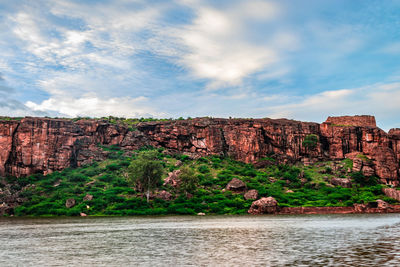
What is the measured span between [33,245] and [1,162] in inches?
2732

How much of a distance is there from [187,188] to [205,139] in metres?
36.7

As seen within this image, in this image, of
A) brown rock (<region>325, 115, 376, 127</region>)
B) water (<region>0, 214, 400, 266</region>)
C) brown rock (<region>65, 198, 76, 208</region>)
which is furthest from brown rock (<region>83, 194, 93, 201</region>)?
brown rock (<region>325, 115, 376, 127</region>)

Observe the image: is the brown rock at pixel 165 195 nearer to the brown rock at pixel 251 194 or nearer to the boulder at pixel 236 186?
the boulder at pixel 236 186

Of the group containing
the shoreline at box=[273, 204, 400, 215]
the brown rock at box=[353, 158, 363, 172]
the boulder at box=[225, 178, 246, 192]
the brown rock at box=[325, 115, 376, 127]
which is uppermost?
the brown rock at box=[325, 115, 376, 127]

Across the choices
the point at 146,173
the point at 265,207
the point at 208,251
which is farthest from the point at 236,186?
the point at 208,251

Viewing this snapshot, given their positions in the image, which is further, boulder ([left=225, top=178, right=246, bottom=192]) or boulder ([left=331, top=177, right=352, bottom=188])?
boulder ([left=331, top=177, right=352, bottom=188])

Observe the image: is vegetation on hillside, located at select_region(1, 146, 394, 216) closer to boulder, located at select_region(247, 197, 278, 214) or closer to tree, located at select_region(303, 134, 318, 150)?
boulder, located at select_region(247, 197, 278, 214)

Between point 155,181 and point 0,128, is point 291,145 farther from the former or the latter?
point 0,128

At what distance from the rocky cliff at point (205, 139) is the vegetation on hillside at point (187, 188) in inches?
215

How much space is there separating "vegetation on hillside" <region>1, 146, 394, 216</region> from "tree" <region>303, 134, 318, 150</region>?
755 centimetres

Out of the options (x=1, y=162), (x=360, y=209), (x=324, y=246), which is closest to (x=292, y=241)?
(x=324, y=246)

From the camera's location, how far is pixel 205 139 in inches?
4171

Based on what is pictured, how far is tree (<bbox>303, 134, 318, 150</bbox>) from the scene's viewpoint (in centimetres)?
10301

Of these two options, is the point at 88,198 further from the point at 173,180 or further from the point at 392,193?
the point at 392,193
